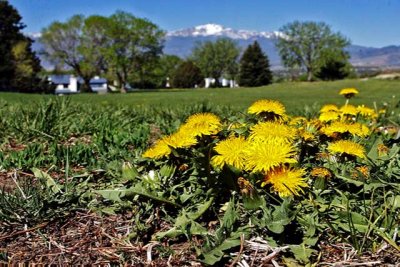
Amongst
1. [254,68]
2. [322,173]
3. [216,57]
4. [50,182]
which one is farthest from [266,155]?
[216,57]

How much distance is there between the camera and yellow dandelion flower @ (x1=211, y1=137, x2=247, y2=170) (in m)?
1.37

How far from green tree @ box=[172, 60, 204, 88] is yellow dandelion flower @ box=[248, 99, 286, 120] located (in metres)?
98.0

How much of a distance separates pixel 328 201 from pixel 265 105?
42 centimetres

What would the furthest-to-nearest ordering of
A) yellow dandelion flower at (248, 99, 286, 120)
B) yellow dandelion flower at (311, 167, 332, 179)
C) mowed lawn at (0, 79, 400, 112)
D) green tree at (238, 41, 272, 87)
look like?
1. green tree at (238, 41, 272, 87)
2. mowed lawn at (0, 79, 400, 112)
3. yellow dandelion flower at (248, 99, 286, 120)
4. yellow dandelion flower at (311, 167, 332, 179)

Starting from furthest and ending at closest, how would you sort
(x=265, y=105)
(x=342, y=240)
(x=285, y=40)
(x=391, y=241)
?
1. (x=285, y=40)
2. (x=265, y=105)
3. (x=342, y=240)
4. (x=391, y=241)

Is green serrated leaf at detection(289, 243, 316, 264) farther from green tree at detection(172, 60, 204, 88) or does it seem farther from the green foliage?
green tree at detection(172, 60, 204, 88)

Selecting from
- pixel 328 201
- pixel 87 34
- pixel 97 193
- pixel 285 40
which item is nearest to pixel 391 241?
pixel 328 201

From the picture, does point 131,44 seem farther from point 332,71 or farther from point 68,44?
point 332,71

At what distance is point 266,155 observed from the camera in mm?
1313

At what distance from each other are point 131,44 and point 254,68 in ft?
70.2

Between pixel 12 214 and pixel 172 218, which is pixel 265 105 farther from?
pixel 12 214

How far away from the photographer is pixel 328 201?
4.96 ft

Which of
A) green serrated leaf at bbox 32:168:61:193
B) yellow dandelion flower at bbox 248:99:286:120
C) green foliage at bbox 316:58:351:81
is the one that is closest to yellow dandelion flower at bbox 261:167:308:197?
yellow dandelion flower at bbox 248:99:286:120

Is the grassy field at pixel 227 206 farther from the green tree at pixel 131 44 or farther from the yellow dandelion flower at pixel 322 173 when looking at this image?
the green tree at pixel 131 44
